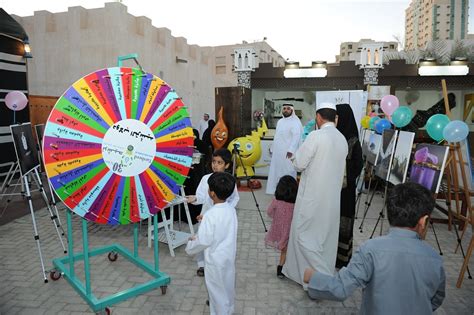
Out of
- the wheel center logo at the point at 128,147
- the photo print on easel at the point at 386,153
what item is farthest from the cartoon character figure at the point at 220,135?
the wheel center logo at the point at 128,147

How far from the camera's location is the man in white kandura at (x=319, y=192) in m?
2.72

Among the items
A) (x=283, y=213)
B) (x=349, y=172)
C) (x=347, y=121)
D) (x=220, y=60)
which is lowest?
(x=283, y=213)

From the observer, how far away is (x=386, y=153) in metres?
4.17

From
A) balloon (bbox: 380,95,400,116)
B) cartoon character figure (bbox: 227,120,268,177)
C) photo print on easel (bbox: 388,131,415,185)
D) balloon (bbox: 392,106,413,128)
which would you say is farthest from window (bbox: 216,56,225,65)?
photo print on easel (bbox: 388,131,415,185)

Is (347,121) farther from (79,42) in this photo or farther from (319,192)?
(79,42)

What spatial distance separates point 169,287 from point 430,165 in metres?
2.77

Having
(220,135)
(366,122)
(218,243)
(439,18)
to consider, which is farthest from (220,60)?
(439,18)

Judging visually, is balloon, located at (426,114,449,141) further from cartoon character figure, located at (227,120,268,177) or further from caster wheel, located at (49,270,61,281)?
caster wheel, located at (49,270,61,281)

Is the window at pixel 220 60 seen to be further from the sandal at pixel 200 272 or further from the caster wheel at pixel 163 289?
the caster wheel at pixel 163 289

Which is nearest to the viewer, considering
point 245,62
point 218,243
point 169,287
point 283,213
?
point 218,243

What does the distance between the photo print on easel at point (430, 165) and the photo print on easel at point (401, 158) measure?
0.09m

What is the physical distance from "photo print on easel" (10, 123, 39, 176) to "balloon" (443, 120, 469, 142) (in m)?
4.34

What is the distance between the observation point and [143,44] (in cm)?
1080

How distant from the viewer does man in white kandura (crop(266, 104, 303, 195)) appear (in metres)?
5.85
